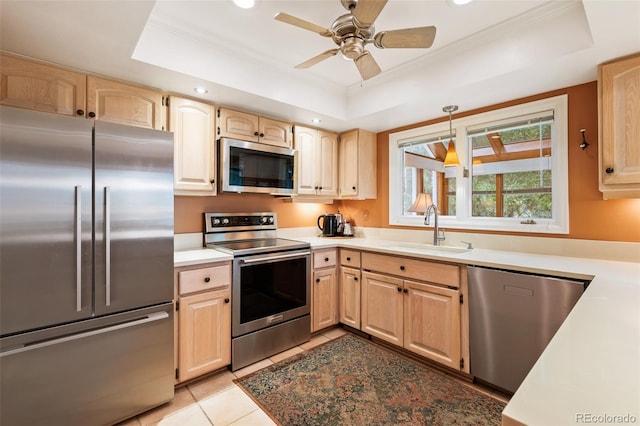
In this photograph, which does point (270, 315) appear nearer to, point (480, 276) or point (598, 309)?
point (480, 276)

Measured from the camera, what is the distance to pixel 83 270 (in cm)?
152

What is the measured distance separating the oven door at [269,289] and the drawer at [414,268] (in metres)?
0.59

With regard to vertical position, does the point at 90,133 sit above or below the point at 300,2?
below

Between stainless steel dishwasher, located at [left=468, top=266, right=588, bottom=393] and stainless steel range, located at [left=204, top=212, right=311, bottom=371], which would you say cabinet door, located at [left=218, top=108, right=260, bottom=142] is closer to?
stainless steel range, located at [left=204, top=212, right=311, bottom=371]

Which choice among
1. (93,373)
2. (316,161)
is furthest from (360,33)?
(93,373)

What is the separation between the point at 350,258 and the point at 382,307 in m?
0.54

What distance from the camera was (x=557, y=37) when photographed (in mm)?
1729

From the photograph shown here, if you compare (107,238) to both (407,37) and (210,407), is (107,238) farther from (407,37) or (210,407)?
(407,37)

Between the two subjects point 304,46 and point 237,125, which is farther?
point 237,125

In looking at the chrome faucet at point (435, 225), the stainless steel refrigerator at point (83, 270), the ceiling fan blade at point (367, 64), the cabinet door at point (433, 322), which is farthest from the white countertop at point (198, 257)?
the chrome faucet at point (435, 225)

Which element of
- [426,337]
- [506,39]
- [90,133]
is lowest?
[426,337]

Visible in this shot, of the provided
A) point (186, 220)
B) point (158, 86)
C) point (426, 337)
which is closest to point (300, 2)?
point (158, 86)

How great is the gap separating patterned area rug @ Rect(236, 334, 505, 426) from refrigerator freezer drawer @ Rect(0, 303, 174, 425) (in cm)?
64

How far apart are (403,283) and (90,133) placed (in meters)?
2.32
